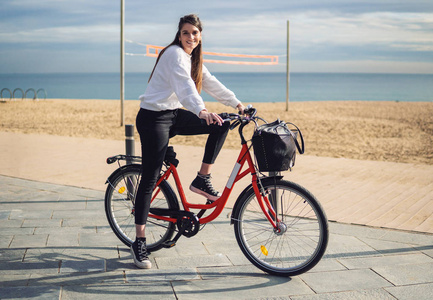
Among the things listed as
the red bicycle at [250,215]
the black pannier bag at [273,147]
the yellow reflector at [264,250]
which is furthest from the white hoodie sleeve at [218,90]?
the yellow reflector at [264,250]

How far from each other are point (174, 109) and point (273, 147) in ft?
2.80

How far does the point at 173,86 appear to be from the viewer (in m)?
3.82

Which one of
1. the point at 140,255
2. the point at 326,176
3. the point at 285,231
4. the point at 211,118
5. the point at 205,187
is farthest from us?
the point at 326,176

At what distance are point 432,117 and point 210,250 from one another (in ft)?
52.2

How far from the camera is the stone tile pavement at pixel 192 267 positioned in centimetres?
365

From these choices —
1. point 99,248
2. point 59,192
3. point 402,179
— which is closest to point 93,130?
point 59,192

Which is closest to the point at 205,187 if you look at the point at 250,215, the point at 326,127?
the point at 250,215

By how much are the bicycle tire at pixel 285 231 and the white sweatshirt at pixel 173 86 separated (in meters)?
0.82

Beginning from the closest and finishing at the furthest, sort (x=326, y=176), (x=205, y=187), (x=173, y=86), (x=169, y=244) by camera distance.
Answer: (x=173, y=86)
(x=205, y=187)
(x=169, y=244)
(x=326, y=176)

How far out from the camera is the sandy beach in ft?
37.3

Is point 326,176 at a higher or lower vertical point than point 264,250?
lower

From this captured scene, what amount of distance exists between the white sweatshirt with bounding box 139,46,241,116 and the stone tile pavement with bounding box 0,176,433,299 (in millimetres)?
1232

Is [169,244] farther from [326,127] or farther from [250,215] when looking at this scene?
[326,127]

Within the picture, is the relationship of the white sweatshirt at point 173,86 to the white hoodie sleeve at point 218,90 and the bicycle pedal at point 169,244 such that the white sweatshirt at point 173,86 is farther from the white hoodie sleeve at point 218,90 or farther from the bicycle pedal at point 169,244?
the bicycle pedal at point 169,244
